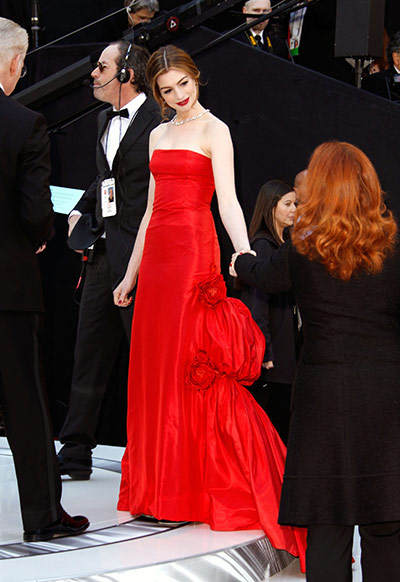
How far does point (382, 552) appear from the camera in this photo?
2.48m

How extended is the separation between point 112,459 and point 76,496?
708 mm

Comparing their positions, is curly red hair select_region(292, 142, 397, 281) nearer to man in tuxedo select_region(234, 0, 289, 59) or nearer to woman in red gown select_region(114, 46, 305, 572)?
woman in red gown select_region(114, 46, 305, 572)

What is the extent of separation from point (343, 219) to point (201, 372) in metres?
1.02

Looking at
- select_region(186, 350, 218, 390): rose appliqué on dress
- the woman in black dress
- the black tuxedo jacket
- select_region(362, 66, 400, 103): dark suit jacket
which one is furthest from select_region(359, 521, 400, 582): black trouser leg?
select_region(362, 66, 400, 103): dark suit jacket

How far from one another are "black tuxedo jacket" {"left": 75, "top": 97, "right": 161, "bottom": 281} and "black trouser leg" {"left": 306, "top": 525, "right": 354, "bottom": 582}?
164 centimetres

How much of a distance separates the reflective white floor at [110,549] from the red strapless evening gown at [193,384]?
96mm

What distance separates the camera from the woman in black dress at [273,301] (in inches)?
156

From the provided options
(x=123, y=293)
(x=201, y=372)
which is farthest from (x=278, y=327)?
(x=201, y=372)

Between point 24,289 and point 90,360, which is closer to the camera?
point 24,289

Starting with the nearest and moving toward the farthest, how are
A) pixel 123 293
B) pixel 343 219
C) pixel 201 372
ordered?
pixel 343 219 < pixel 201 372 < pixel 123 293

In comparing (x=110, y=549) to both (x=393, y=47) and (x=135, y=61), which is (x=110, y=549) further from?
(x=393, y=47)

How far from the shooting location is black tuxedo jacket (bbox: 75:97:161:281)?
3.78 meters

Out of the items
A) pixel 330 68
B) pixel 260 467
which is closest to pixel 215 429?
pixel 260 467

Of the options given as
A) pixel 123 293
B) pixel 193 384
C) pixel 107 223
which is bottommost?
pixel 193 384
